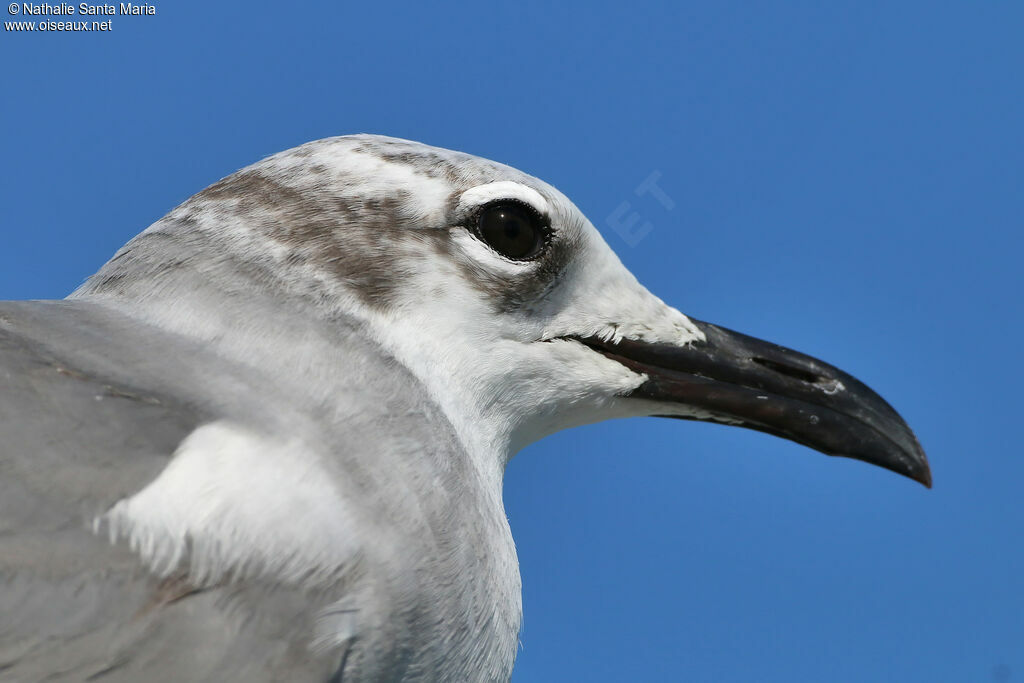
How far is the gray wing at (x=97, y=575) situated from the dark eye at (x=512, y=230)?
60 cm

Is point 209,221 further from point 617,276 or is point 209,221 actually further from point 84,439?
point 617,276

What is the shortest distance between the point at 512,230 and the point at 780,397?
1.97ft

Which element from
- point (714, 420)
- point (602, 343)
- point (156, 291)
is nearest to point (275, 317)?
point (156, 291)

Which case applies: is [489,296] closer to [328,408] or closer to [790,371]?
[328,408]

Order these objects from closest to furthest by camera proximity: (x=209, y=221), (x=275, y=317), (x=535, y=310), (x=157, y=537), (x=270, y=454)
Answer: (x=157, y=537) < (x=270, y=454) < (x=275, y=317) < (x=209, y=221) < (x=535, y=310)

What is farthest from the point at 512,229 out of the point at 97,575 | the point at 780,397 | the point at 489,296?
the point at 97,575

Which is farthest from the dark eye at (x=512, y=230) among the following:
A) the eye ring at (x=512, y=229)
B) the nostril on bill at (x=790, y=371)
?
the nostril on bill at (x=790, y=371)

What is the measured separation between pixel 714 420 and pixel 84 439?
115cm

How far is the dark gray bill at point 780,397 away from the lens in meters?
2.02

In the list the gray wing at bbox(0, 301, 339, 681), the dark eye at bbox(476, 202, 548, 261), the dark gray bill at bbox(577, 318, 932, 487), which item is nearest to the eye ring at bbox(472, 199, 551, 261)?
the dark eye at bbox(476, 202, 548, 261)

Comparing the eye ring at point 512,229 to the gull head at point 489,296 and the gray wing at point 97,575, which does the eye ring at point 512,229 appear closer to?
the gull head at point 489,296

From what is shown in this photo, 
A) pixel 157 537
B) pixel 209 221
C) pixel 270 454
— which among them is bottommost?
pixel 157 537

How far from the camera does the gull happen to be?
4.21 ft

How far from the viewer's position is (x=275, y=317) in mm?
1634
